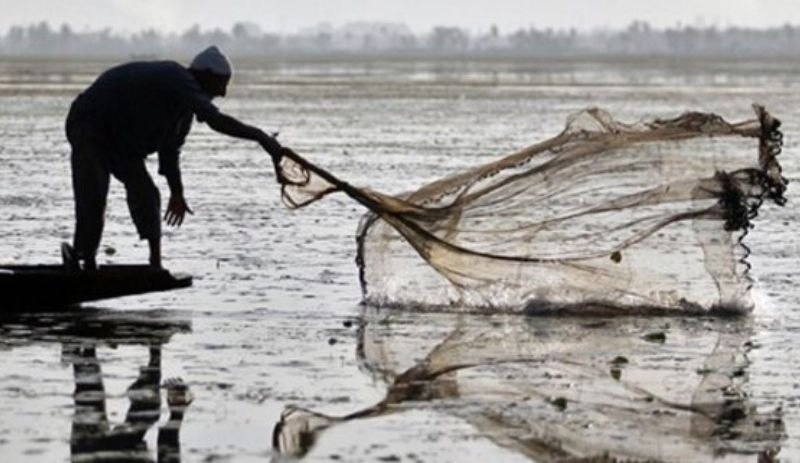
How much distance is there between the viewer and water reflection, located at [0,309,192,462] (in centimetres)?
925

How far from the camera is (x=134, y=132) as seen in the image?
13.6 m

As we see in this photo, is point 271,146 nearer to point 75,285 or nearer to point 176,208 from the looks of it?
point 176,208

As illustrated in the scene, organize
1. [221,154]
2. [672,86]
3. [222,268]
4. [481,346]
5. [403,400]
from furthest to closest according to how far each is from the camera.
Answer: [672,86] → [221,154] → [222,268] → [481,346] → [403,400]

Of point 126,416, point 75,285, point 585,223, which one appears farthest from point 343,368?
point 585,223

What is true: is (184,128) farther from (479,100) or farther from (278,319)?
(479,100)

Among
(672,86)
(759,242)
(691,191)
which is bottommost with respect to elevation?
(672,86)

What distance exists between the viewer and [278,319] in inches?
534

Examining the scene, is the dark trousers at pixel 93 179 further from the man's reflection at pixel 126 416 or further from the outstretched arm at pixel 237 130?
the man's reflection at pixel 126 416

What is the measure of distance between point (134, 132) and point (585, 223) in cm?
280

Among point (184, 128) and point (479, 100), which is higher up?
point (184, 128)

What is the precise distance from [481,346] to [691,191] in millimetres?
2308

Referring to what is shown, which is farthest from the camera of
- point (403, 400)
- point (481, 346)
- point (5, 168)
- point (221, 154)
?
point (221, 154)

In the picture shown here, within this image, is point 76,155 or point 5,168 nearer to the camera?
point 76,155

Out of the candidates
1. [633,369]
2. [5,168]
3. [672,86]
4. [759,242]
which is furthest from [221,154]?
[672,86]
